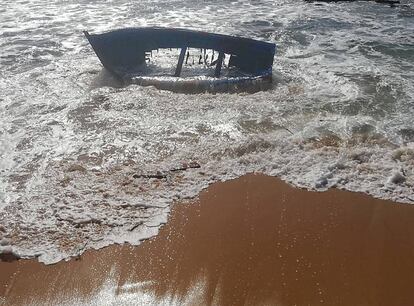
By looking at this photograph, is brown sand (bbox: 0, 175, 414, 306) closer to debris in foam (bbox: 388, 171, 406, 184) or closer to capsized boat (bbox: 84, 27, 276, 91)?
debris in foam (bbox: 388, 171, 406, 184)

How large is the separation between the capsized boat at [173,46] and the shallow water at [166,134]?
0.55 meters

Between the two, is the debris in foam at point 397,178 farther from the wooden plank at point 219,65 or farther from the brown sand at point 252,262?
the wooden plank at point 219,65

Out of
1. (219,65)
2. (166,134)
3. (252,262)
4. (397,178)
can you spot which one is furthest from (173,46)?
(252,262)

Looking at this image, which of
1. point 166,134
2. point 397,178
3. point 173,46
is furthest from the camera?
point 173,46

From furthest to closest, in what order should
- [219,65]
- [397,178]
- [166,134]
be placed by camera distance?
[219,65], [166,134], [397,178]

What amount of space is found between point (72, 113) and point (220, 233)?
5202 mm

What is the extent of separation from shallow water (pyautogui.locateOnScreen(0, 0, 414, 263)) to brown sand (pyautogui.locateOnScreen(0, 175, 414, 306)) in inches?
14.5

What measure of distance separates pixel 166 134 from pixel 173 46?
4.08 m

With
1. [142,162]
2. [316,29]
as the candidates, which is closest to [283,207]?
[142,162]

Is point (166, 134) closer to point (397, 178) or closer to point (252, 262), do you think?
point (252, 262)

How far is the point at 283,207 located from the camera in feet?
20.0

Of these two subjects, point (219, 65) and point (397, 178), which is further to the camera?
point (219, 65)

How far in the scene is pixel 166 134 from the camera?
8.33 metres

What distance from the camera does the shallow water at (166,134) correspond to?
6.21 m
